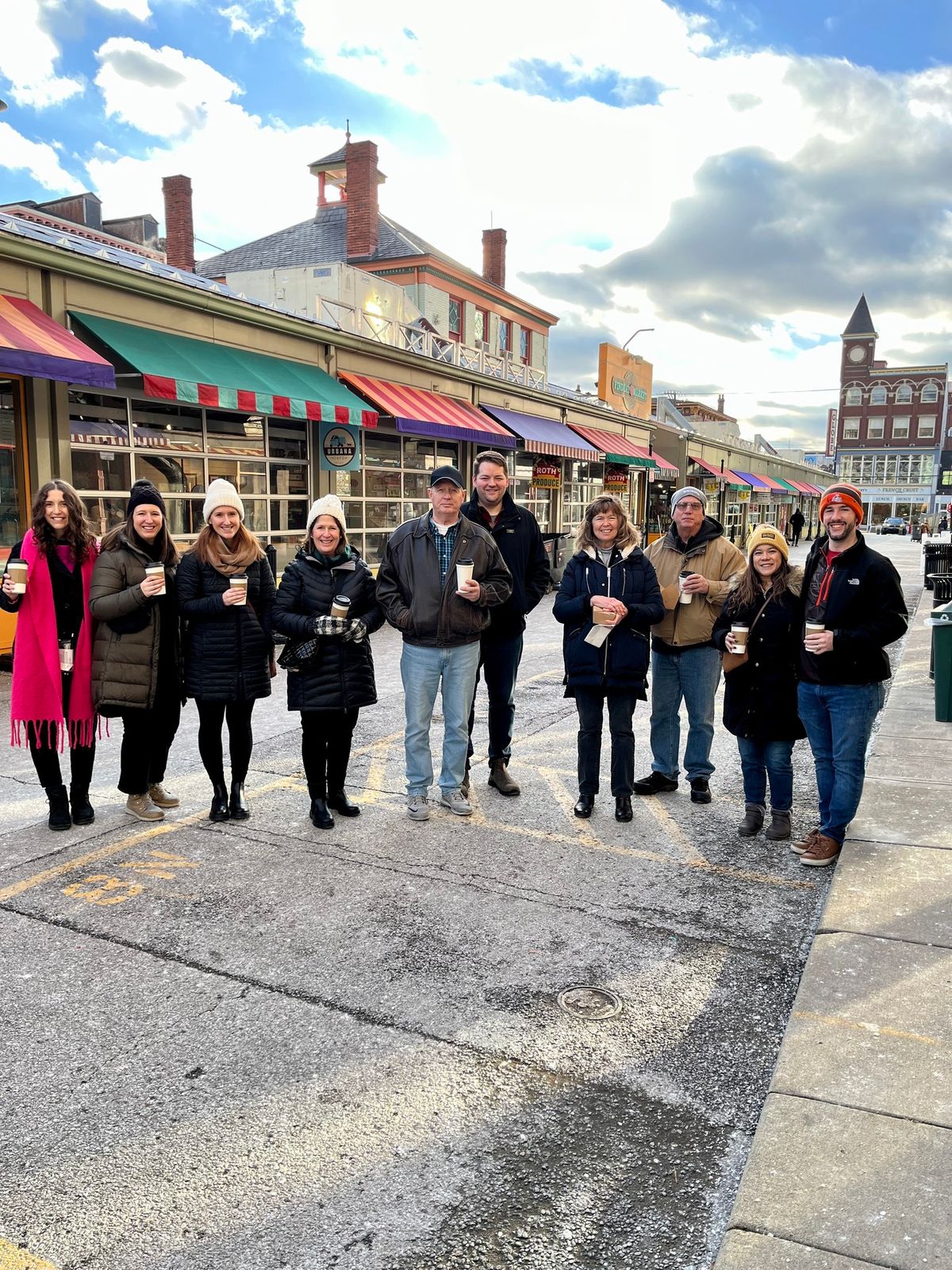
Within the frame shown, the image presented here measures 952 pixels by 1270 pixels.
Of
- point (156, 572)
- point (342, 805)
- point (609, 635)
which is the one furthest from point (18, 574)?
point (609, 635)

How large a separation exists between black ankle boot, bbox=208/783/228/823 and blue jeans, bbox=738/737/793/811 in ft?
10.0

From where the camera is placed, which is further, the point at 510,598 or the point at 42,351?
the point at 42,351

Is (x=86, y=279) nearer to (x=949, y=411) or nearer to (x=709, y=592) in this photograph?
(x=709, y=592)

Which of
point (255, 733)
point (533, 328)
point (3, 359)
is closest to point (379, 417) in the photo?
point (3, 359)

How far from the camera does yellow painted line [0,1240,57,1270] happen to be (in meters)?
2.25

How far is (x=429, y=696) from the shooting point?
5656mm

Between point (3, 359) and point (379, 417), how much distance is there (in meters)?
7.71

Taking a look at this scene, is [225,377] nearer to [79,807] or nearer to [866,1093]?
[79,807]

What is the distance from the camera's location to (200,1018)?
131 inches

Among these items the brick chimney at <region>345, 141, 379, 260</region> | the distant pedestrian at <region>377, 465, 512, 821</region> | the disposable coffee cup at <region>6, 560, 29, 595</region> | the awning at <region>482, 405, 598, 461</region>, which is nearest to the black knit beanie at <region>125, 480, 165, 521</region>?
the disposable coffee cup at <region>6, 560, 29, 595</region>

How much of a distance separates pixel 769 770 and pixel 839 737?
671 millimetres

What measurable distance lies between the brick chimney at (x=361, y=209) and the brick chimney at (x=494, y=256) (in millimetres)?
6180

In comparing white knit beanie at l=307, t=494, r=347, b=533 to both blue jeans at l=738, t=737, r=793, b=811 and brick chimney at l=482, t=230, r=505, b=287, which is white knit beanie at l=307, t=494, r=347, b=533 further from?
brick chimney at l=482, t=230, r=505, b=287

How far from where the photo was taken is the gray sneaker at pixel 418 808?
5.52 metres
